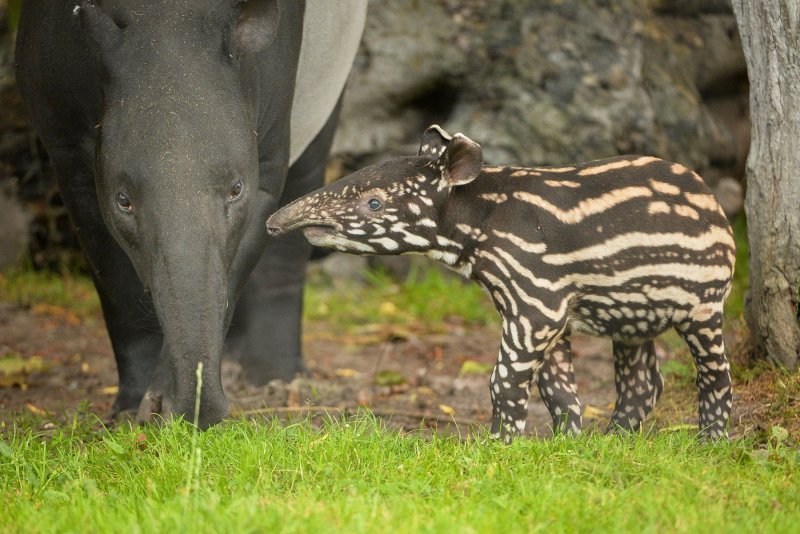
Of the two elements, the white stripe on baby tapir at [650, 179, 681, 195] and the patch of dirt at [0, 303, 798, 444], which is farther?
the patch of dirt at [0, 303, 798, 444]

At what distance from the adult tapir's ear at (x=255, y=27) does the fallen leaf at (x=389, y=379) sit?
274 cm

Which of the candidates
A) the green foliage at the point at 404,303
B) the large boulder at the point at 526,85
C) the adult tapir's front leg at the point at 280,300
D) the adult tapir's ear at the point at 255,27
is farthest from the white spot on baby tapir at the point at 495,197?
the large boulder at the point at 526,85

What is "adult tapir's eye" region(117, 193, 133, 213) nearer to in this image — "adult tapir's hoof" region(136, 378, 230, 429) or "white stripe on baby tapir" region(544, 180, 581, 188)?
"adult tapir's hoof" region(136, 378, 230, 429)

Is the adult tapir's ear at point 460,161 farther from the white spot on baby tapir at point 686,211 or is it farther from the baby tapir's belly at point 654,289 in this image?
the white spot on baby tapir at point 686,211

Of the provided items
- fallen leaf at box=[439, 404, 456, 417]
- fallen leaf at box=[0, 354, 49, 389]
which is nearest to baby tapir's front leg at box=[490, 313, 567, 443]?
fallen leaf at box=[439, 404, 456, 417]

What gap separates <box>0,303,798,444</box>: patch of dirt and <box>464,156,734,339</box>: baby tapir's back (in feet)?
1.88

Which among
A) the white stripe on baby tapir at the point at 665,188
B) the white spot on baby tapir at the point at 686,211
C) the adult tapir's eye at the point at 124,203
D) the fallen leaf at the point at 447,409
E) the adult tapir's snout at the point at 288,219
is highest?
the white stripe on baby tapir at the point at 665,188

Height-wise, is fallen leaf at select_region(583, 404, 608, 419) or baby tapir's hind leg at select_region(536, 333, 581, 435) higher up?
baby tapir's hind leg at select_region(536, 333, 581, 435)

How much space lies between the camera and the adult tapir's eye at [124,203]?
14.6ft

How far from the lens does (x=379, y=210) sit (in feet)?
15.4

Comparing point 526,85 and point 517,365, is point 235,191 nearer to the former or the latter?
point 517,365

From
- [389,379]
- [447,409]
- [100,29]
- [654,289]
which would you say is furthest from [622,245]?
[389,379]

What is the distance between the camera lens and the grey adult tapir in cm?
421

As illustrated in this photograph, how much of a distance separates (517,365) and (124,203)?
168 cm
